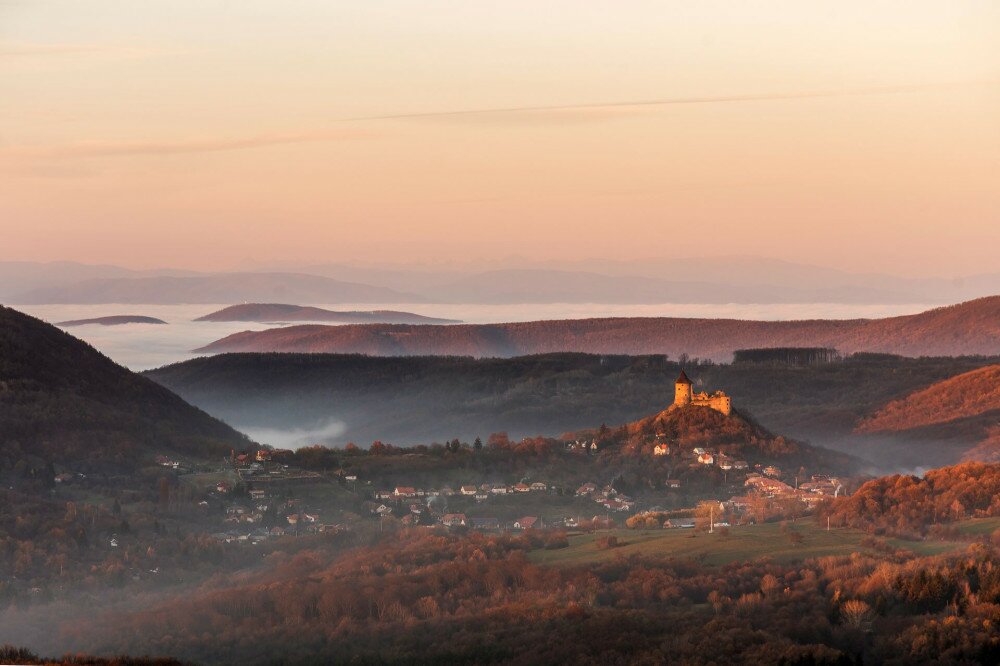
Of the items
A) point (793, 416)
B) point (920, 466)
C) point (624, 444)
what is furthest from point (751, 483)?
point (793, 416)

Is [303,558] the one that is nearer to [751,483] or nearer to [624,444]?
[751,483]

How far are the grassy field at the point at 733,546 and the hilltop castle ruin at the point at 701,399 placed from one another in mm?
51188

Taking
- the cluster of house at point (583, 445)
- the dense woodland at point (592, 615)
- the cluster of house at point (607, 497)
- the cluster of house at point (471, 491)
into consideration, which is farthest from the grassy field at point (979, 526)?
the cluster of house at point (583, 445)

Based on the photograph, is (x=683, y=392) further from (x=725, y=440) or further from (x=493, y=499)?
(x=493, y=499)

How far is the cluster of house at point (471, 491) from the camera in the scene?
12381 cm

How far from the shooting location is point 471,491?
128000 millimetres

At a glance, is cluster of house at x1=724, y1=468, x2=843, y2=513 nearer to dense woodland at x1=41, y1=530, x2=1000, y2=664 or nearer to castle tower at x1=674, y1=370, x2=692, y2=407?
castle tower at x1=674, y1=370, x2=692, y2=407

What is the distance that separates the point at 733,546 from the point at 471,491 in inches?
1859

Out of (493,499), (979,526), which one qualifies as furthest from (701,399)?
(979,526)

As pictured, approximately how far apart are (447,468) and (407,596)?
184 ft

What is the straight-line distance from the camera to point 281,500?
384 ft

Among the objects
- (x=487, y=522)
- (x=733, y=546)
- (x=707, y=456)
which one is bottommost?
(x=487, y=522)

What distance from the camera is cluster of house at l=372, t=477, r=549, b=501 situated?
406ft

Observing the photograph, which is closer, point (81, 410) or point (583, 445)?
point (81, 410)
